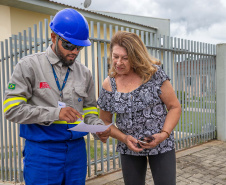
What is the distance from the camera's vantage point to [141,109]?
200 cm

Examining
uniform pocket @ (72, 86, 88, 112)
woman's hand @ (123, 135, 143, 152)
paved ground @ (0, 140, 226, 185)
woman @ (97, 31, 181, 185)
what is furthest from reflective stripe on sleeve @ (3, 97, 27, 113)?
paved ground @ (0, 140, 226, 185)

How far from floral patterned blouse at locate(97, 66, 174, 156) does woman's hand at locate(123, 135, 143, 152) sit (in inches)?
2.4

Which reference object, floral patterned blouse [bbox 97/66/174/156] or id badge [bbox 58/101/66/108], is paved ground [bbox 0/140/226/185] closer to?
floral patterned blouse [bbox 97/66/174/156]

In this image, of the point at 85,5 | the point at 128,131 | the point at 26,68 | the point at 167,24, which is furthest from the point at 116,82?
the point at 167,24

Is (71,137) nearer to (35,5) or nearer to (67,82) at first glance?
(67,82)

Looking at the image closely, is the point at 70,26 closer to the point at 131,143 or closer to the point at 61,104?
the point at 61,104

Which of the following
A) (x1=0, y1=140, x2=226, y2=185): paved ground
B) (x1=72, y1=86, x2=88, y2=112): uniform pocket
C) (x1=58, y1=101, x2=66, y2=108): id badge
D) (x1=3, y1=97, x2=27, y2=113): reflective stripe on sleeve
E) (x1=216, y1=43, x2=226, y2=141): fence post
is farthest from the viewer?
(x1=216, y1=43, x2=226, y2=141): fence post

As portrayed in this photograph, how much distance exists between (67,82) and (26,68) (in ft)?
1.03

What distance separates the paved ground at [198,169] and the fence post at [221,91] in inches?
27.5

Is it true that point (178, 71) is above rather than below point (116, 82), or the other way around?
above

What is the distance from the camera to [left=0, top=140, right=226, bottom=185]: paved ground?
407 cm

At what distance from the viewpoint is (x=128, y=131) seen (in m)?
2.08

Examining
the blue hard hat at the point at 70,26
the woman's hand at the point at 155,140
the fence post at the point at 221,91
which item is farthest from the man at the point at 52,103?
the fence post at the point at 221,91

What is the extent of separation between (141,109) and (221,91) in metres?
5.55
